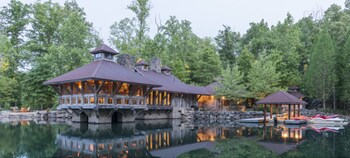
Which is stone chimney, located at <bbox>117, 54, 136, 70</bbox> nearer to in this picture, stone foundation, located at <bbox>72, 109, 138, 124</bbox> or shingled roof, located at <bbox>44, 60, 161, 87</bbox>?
shingled roof, located at <bbox>44, 60, 161, 87</bbox>

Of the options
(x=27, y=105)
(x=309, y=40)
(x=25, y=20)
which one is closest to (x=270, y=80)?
(x=309, y=40)

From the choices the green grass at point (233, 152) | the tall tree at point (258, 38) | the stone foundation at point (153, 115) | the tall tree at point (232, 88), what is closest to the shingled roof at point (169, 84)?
the stone foundation at point (153, 115)

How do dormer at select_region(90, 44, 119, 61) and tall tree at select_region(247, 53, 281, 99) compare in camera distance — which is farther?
tall tree at select_region(247, 53, 281, 99)

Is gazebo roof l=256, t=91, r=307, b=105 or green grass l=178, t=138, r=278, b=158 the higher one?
gazebo roof l=256, t=91, r=307, b=105

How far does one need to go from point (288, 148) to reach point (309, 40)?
139 feet

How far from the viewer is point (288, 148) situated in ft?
40.5

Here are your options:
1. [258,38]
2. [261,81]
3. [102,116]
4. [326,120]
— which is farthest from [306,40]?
[102,116]

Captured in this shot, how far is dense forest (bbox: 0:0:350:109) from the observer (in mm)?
36844

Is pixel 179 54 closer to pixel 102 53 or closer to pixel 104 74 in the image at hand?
pixel 102 53

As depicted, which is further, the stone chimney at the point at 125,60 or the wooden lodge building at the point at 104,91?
the stone chimney at the point at 125,60

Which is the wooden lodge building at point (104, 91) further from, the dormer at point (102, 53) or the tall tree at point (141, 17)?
the tall tree at point (141, 17)

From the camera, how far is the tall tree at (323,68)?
1499 inches

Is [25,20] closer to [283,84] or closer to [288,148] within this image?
[283,84]

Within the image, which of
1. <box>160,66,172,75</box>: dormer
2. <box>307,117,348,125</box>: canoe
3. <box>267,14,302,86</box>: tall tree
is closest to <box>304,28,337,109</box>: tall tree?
<box>267,14,302,86</box>: tall tree
